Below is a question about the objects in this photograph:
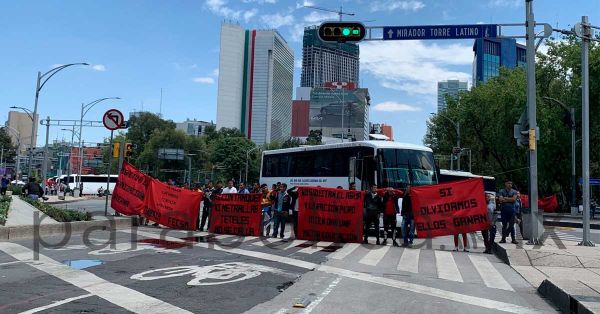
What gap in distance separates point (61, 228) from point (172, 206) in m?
4.31

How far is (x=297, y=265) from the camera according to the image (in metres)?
11.1

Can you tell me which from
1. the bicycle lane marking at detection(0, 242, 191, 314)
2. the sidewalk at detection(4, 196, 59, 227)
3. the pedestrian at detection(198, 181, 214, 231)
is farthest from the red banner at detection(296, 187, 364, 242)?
the bicycle lane marking at detection(0, 242, 191, 314)

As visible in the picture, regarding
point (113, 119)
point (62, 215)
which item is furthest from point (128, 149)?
point (62, 215)

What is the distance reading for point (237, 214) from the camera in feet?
57.9

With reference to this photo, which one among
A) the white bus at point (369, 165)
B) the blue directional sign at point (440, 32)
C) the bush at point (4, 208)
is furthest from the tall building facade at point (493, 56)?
the bush at point (4, 208)

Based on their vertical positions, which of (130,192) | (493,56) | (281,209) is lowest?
(281,209)

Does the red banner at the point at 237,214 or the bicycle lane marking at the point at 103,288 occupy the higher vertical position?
the red banner at the point at 237,214

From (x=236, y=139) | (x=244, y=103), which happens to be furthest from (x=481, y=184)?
(x=244, y=103)

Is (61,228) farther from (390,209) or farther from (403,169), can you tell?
(403,169)

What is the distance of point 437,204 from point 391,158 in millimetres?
5884

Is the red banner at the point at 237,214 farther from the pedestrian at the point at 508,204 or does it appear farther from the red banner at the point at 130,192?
the pedestrian at the point at 508,204

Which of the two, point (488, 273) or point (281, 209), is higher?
point (281, 209)

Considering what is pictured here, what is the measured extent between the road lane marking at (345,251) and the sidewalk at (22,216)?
8.55 metres

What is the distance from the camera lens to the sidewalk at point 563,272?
25.4 feet
